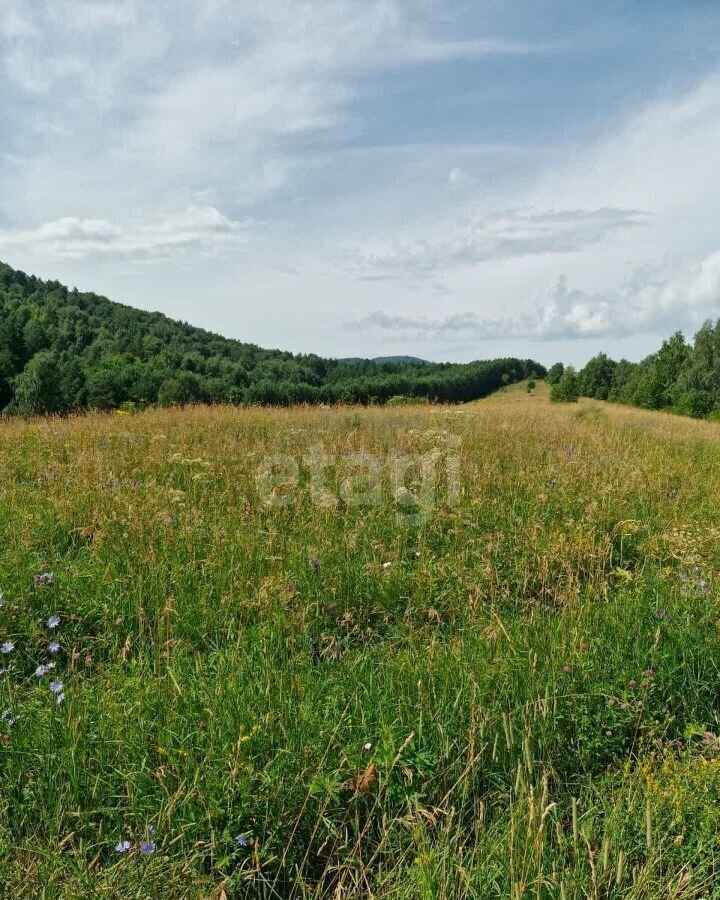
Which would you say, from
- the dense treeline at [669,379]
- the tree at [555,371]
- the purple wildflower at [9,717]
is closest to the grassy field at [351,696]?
the purple wildflower at [9,717]

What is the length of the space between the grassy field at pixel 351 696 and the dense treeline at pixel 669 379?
165ft

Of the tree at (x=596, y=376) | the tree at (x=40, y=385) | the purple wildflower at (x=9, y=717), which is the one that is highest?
the tree at (x=596, y=376)

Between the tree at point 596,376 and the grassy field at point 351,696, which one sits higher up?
the tree at point 596,376

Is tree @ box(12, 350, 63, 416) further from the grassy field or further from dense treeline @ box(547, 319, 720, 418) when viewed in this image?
dense treeline @ box(547, 319, 720, 418)

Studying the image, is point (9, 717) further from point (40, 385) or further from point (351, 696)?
point (40, 385)

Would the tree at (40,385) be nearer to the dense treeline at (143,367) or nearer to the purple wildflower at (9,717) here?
the dense treeline at (143,367)

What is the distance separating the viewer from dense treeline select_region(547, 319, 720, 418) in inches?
1994

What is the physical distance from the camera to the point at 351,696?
2457 millimetres

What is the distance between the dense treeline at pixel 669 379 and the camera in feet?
166

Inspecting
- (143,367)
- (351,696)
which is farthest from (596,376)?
(351,696)

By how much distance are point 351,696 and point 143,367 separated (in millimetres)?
55730

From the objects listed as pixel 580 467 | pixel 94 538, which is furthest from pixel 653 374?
pixel 94 538

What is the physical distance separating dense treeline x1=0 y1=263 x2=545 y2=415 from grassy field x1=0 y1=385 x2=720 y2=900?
10417 millimetres

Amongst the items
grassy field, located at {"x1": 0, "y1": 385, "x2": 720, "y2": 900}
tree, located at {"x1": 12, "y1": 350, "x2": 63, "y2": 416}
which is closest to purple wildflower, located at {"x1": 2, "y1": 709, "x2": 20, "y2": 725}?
grassy field, located at {"x1": 0, "y1": 385, "x2": 720, "y2": 900}
